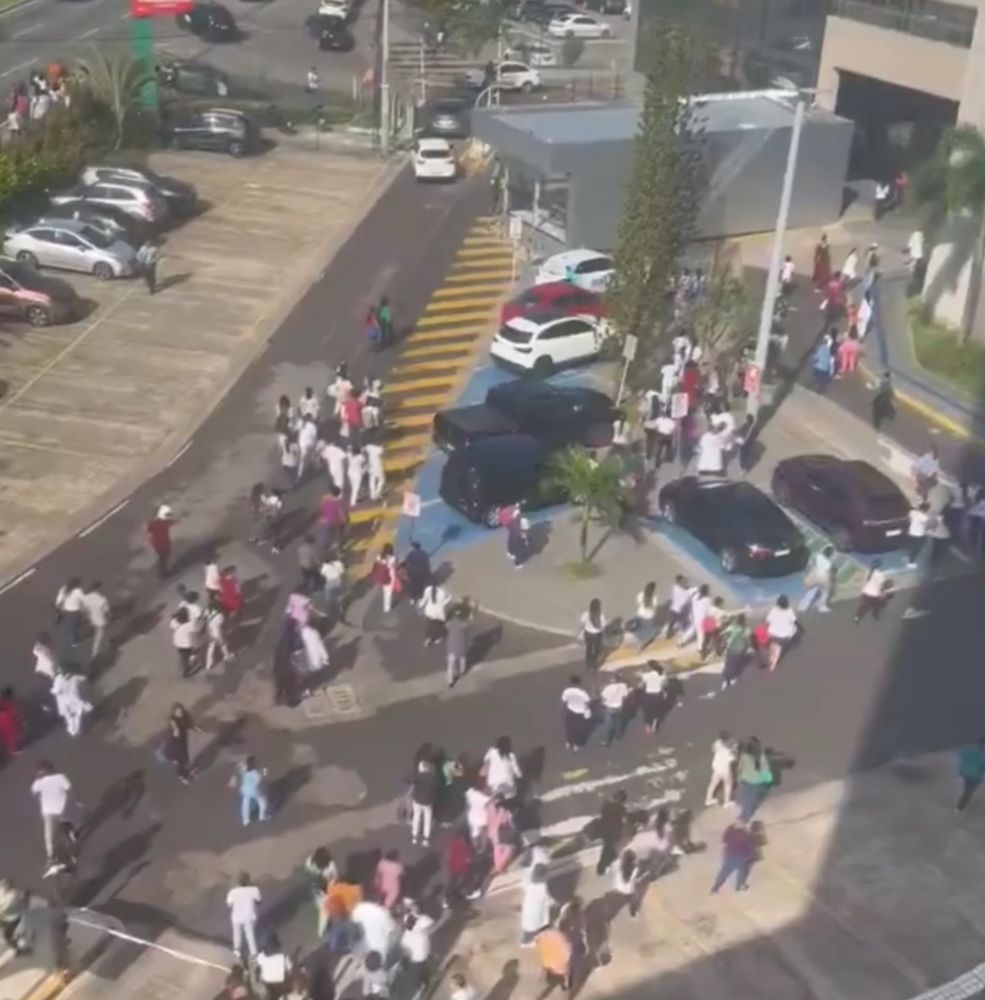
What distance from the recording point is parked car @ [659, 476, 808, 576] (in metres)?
25.5

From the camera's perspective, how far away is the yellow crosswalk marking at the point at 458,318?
37.0 metres

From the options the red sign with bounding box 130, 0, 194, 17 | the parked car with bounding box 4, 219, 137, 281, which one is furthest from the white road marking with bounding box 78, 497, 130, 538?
the red sign with bounding box 130, 0, 194, 17

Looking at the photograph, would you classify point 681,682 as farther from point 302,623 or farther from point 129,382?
point 129,382

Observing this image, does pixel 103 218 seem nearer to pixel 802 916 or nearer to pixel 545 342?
pixel 545 342

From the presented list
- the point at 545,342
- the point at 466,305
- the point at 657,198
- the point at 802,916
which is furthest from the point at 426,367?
the point at 802,916

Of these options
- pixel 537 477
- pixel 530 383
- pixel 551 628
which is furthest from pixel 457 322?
pixel 551 628

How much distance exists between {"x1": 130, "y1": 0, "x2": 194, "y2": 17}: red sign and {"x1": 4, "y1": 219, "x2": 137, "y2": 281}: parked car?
18.1 m

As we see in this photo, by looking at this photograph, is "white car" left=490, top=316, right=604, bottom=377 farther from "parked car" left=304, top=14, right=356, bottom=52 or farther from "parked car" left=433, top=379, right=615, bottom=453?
"parked car" left=304, top=14, right=356, bottom=52

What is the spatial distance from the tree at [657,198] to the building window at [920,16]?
15223 mm

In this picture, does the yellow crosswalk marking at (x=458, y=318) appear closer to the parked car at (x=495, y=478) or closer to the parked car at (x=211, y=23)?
the parked car at (x=495, y=478)

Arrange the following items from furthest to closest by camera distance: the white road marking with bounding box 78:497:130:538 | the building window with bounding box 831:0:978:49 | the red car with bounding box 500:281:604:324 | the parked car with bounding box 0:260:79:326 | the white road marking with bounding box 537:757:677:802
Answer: the building window with bounding box 831:0:978:49
the red car with bounding box 500:281:604:324
the parked car with bounding box 0:260:79:326
the white road marking with bounding box 78:497:130:538
the white road marking with bounding box 537:757:677:802

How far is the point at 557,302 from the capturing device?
35438 mm

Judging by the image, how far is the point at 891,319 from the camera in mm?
38656

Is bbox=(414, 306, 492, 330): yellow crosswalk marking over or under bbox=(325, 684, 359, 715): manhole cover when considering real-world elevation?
under
